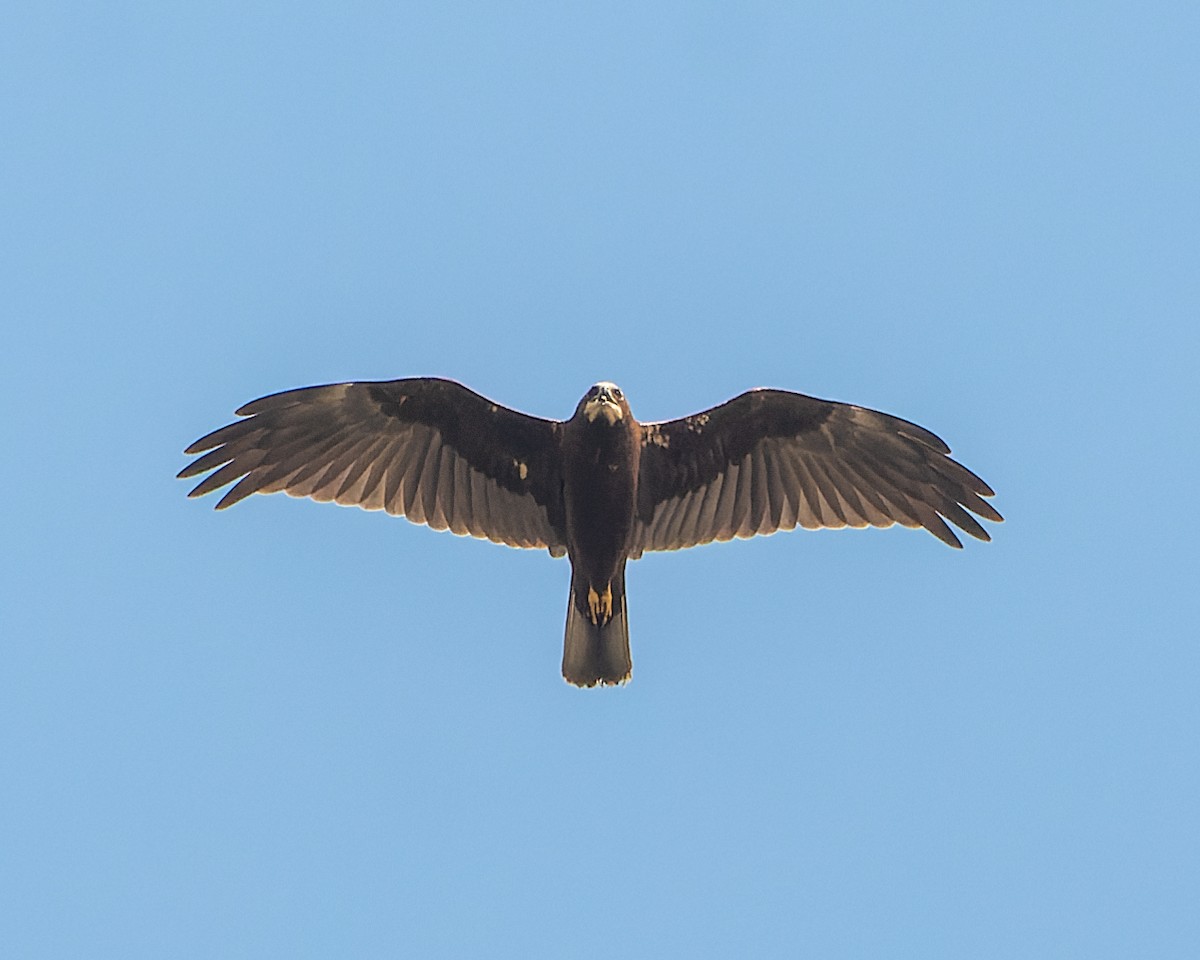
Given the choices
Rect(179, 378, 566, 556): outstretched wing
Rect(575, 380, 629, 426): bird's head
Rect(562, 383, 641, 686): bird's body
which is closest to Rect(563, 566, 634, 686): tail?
Rect(562, 383, 641, 686): bird's body

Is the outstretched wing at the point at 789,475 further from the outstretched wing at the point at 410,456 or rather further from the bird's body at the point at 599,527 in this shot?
the outstretched wing at the point at 410,456

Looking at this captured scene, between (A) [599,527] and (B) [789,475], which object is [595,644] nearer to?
(A) [599,527]

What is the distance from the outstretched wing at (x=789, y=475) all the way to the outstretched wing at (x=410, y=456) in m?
0.93

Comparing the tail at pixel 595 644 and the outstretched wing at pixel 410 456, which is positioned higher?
the outstretched wing at pixel 410 456

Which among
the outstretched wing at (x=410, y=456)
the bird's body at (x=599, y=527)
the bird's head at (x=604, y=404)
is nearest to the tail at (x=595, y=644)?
the bird's body at (x=599, y=527)

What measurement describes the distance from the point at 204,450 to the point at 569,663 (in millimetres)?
3362

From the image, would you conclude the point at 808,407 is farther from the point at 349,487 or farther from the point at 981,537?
the point at 349,487

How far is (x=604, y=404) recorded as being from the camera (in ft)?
35.8

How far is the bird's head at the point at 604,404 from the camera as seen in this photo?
1091cm

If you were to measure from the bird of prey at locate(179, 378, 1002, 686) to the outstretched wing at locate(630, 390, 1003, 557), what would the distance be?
1 cm

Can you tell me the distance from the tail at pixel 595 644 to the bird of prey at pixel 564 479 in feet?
0.04

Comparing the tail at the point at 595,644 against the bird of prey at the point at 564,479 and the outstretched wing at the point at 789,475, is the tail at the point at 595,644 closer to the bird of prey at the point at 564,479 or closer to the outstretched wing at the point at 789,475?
the bird of prey at the point at 564,479

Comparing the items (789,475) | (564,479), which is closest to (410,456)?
(564,479)

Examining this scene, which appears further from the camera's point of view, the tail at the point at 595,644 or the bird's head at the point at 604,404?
the tail at the point at 595,644
